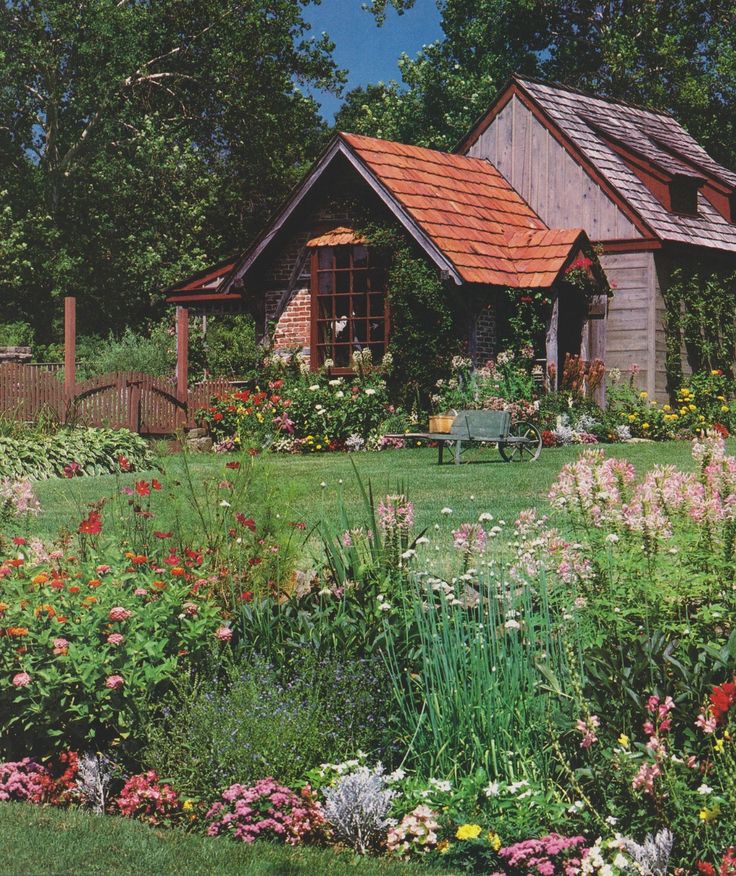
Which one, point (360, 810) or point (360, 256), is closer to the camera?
point (360, 810)

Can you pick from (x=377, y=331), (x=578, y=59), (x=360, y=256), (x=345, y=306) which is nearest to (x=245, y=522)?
(x=377, y=331)

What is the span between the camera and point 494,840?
4.54 m

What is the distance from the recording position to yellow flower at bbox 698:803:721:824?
167 inches

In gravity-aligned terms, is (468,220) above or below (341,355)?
above

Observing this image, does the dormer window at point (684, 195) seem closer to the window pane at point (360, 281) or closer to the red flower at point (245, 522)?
the window pane at point (360, 281)

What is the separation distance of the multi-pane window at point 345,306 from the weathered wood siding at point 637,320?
450cm

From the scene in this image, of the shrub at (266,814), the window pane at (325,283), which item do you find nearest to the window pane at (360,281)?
the window pane at (325,283)

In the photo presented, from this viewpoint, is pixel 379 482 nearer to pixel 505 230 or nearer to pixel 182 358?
pixel 182 358

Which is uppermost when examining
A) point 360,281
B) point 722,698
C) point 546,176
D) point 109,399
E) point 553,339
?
point 546,176

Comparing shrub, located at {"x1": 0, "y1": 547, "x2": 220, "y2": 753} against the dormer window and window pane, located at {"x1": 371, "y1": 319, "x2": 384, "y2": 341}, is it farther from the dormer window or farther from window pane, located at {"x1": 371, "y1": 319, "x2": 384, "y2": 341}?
the dormer window

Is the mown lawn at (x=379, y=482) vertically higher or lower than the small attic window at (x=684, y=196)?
lower

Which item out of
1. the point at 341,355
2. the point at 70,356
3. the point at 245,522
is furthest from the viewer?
the point at 341,355

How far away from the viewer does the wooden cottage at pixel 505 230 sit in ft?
65.2

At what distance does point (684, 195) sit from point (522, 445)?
1044 centimetres
